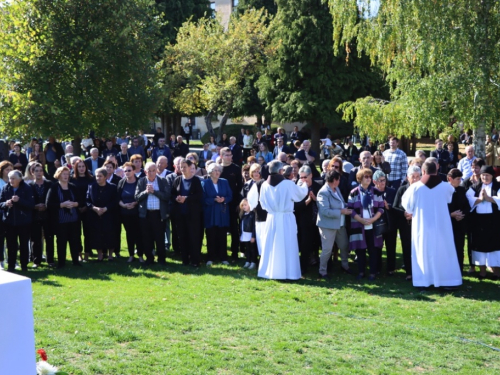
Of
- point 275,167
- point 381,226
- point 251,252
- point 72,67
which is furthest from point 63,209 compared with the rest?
point 72,67

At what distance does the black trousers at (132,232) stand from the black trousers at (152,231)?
37 cm

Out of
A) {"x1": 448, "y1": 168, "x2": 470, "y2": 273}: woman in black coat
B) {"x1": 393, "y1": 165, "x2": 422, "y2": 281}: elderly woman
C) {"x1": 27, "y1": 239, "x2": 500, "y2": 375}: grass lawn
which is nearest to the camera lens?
{"x1": 27, "y1": 239, "x2": 500, "y2": 375}: grass lawn

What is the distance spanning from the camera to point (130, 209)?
12.5 metres

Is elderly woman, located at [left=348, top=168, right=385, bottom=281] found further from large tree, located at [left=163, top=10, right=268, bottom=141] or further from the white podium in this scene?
large tree, located at [left=163, top=10, right=268, bottom=141]

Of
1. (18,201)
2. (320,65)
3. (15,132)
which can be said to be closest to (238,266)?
(18,201)

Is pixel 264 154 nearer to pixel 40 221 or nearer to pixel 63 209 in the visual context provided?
pixel 63 209

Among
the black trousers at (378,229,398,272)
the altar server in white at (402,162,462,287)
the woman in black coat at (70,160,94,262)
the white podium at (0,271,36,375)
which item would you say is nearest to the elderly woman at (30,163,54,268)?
the woman in black coat at (70,160,94,262)

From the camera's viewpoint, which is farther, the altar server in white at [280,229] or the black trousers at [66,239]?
the black trousers at [66,239]

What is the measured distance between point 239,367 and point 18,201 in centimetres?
631

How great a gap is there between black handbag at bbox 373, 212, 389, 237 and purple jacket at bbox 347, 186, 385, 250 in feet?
0.31

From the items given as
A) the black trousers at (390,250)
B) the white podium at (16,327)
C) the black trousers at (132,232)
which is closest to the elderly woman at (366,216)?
the black trousers at (390,250)

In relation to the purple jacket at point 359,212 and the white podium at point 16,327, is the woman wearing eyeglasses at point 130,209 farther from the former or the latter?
the white podium at point 16,327

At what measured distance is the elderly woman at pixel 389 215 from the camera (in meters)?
11.3

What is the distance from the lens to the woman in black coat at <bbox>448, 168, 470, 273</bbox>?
11.1 m
